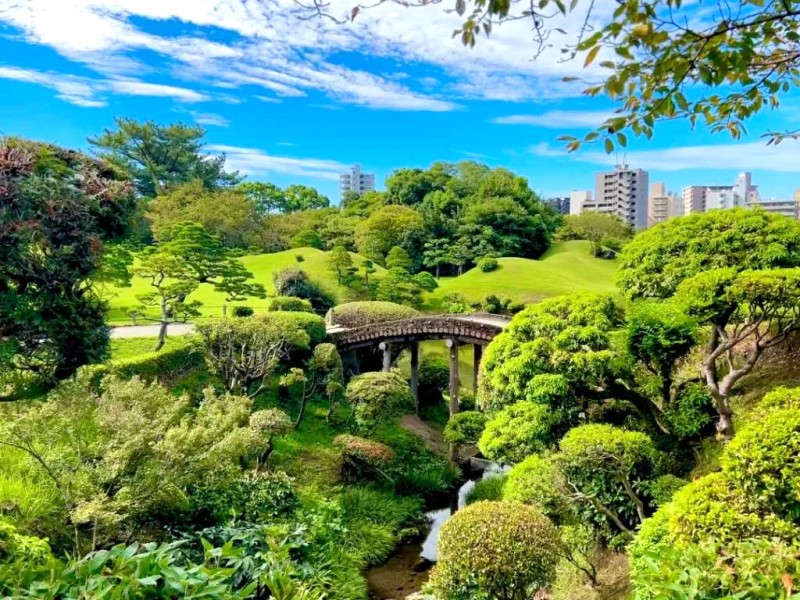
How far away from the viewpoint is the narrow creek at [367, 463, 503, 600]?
970 centimetres

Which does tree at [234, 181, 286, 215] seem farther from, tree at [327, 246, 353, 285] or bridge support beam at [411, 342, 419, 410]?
A: bridge support beam at [411, 342, 419, 410]

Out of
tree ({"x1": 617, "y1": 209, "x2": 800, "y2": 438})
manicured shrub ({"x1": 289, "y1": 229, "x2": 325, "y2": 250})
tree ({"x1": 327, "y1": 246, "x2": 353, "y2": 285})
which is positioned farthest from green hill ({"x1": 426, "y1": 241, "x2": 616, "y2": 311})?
tree ({"x1": 617, "y1": 209, "x2": 800, "y2": 438})

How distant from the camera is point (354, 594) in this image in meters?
9.11

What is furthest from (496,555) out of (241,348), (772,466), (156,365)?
(156,365)

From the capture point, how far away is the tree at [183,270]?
16.6 m

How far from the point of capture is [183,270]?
17.3 metres

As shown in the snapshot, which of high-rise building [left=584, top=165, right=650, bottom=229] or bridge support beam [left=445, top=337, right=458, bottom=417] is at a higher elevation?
high-rise building [left=584, top=165, right=650, bottom=229]

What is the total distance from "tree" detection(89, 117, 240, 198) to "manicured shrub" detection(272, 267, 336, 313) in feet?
67.2

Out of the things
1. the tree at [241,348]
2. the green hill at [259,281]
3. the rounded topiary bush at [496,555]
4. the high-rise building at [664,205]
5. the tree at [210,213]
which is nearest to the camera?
the rounded topiary bush at [496,555]

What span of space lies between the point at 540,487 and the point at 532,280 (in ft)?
78.0

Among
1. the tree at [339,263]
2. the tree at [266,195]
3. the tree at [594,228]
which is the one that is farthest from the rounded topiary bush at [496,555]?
the tree at [266,195]

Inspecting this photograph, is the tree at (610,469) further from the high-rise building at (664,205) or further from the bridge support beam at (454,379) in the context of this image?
the high-rise building at (664,205)

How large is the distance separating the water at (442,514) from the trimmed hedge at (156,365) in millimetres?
7560

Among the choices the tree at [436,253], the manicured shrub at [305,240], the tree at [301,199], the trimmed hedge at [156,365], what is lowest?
the trimmed hedge at [156,365]
